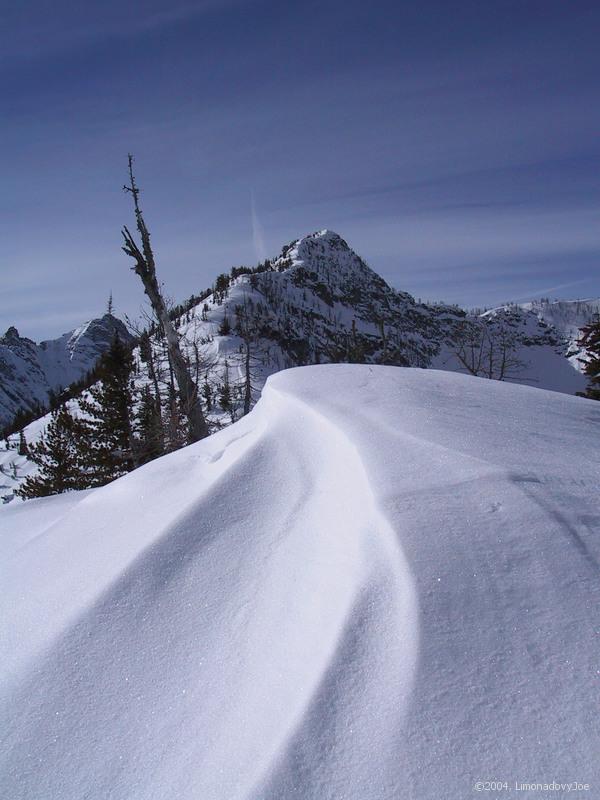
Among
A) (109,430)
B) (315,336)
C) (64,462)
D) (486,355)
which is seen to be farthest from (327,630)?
(315,336)

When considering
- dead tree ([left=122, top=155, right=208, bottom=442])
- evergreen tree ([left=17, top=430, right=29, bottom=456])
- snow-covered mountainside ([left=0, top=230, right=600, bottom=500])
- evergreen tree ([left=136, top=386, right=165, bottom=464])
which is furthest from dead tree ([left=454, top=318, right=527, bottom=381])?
evergreen tree ([left=17, top=430, right=29, bottom=456])

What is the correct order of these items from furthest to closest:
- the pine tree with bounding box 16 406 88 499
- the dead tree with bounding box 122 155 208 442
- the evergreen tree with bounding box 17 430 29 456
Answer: the evergreen tree with bounding box 17 430 29 456 < the pine tree with bounding box 16 406 88 499 < the dead tree with bounding box 122 155 208 442

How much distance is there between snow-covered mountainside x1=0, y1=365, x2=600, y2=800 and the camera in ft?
3.55

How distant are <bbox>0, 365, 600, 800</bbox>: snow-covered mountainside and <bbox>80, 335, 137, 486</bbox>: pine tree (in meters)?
15.0

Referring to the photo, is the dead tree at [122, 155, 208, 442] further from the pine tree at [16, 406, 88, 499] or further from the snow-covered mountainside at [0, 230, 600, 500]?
the pine tree at [16, 406, 88, 499]

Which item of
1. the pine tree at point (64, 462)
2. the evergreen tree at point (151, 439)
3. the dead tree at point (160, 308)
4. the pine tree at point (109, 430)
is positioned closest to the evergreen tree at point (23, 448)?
the pine tree at point (64, 462)

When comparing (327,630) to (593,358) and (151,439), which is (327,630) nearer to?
(151,439)

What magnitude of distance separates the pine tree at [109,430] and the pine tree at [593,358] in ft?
58.8

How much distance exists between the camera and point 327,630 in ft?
4.56

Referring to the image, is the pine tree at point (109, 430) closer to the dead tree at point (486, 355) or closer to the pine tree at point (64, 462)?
the pine tree at point (64, 462)

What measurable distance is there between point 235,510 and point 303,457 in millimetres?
490

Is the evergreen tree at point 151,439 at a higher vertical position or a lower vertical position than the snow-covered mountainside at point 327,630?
lower

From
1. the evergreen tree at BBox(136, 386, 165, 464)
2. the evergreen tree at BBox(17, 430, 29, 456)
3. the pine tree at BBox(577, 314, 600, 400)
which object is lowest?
the evergreen tree at BBox(17, 430, 29, 456)

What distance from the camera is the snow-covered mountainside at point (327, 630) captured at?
108cm
